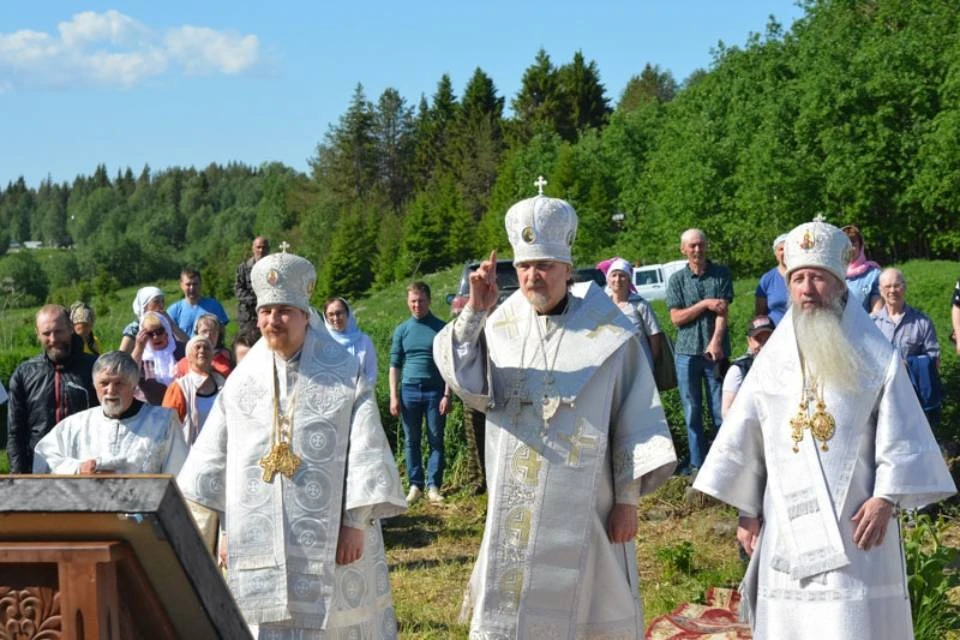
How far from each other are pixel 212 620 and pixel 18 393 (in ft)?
20.4

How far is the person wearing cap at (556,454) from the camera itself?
17.7 feet

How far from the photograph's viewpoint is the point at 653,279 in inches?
1318

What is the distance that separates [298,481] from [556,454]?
1.03m

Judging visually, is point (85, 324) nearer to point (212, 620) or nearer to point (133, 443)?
point (133, 443)

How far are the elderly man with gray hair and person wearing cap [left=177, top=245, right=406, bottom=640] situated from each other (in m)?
0.73

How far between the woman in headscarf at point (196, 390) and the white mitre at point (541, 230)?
10.1ft

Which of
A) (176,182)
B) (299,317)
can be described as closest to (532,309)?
(299,317)

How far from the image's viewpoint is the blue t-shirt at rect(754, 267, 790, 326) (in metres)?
9.59

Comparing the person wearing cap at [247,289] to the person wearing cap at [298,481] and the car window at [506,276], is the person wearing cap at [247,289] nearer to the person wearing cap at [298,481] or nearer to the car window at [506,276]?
the car window at [506,276]

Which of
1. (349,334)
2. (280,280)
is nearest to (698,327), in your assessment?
(349,334)

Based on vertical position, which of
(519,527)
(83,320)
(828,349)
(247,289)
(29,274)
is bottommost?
(519,527)

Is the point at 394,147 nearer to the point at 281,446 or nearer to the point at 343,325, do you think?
the point at 343,325

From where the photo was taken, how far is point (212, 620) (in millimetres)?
2209

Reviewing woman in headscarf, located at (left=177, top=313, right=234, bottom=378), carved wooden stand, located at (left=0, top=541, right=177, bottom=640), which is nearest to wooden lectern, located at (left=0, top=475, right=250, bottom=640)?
carved wooden stand, located at (left=0, top=541, right=177, bottom=640)
